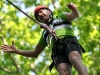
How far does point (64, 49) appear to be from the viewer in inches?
169

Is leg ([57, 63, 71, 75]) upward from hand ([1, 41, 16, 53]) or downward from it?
downward

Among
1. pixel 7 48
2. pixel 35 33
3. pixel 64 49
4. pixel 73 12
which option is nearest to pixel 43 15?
pixel 73 12

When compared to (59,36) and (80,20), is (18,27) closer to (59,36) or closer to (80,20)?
(80,20)

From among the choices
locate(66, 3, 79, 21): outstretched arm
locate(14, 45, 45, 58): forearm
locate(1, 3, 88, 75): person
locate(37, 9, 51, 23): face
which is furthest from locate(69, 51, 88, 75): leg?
locate(14, 45, 45, 58): forearm

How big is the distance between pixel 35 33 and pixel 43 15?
36.6ft

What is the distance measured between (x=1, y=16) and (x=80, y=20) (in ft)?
14.5

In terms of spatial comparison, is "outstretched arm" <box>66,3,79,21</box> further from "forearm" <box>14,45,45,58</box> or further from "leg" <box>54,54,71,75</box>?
"forearm" <box>14,45,45,58</box>

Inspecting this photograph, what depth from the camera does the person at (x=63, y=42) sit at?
4.10m

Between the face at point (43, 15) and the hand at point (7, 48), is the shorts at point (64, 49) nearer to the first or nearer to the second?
the face at point (43, 15)

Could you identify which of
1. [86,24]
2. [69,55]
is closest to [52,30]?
[69,55]

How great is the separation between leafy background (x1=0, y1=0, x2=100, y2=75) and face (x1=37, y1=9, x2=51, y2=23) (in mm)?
7815

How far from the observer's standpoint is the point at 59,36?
4.38 metres

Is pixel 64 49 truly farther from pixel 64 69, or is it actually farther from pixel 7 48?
pixel 7 48

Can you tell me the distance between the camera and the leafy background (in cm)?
1252
